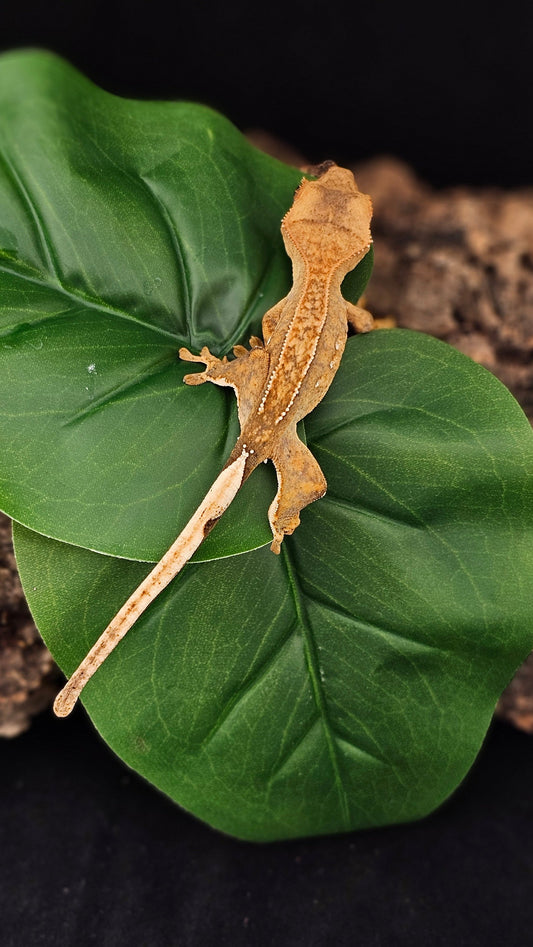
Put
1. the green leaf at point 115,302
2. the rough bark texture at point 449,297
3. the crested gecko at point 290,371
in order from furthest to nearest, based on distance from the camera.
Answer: the rough bark texture at point 449,297, the crested gecko at point 290,371, the green leaf at point 115,302

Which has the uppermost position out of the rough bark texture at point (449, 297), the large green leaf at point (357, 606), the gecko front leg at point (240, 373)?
the rough bark texture at point (449, 297)

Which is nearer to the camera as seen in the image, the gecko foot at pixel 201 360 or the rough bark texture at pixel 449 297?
the gecko foot at pixel 201 360

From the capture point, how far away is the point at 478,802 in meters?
3.09

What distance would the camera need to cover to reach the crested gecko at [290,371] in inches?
86.7

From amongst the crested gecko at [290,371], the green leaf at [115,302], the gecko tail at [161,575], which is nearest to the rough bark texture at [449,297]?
the crested gecko at [290,371]

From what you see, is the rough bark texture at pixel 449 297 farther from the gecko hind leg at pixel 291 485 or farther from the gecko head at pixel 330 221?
the gecko hind leg at pixel 291 485

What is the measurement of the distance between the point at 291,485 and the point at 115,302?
2.13 feet

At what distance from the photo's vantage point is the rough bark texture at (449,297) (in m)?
2.86

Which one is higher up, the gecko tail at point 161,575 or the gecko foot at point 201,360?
the gecko foot at point 201,360

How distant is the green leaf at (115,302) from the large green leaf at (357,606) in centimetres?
24

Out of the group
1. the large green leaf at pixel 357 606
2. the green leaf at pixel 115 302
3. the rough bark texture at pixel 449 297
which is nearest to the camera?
the green leaf at pixel 115 302

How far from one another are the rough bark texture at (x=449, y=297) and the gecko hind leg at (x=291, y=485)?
89 cm

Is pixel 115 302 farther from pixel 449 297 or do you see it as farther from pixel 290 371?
pixel 449 297

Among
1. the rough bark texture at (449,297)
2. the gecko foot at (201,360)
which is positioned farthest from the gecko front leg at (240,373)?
the rough bark texture at (449,297)
